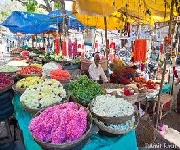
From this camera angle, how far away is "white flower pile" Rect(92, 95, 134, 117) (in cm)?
289

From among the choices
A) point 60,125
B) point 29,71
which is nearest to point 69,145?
point 60,125

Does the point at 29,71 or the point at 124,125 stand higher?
the point at 29,71

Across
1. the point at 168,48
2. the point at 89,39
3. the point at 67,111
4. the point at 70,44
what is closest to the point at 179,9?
the point at 168,48

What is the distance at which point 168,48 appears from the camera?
5.75 meters

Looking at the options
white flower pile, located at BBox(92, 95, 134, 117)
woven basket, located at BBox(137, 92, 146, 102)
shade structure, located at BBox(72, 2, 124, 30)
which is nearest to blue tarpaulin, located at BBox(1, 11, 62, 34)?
shade structure, located at BBox(72, 2, 124, 30)

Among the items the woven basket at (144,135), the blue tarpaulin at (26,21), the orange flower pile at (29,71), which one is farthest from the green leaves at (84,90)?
the blue tarpaulin at (26,21)

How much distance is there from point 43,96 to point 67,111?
0.71 metres

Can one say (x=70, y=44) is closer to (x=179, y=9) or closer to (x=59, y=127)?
(x=179, y=9)

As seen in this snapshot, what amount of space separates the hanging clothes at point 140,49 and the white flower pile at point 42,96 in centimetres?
527

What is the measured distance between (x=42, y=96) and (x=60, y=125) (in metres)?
0.92

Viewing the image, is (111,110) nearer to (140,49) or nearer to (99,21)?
(140,49)

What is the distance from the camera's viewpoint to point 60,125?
248 cm

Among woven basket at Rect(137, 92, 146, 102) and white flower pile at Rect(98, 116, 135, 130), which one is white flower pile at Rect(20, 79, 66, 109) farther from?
woven basket at Rect(137, 92, 146, 102)

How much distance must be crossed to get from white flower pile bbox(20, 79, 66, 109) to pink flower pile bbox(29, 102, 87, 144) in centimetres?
41
